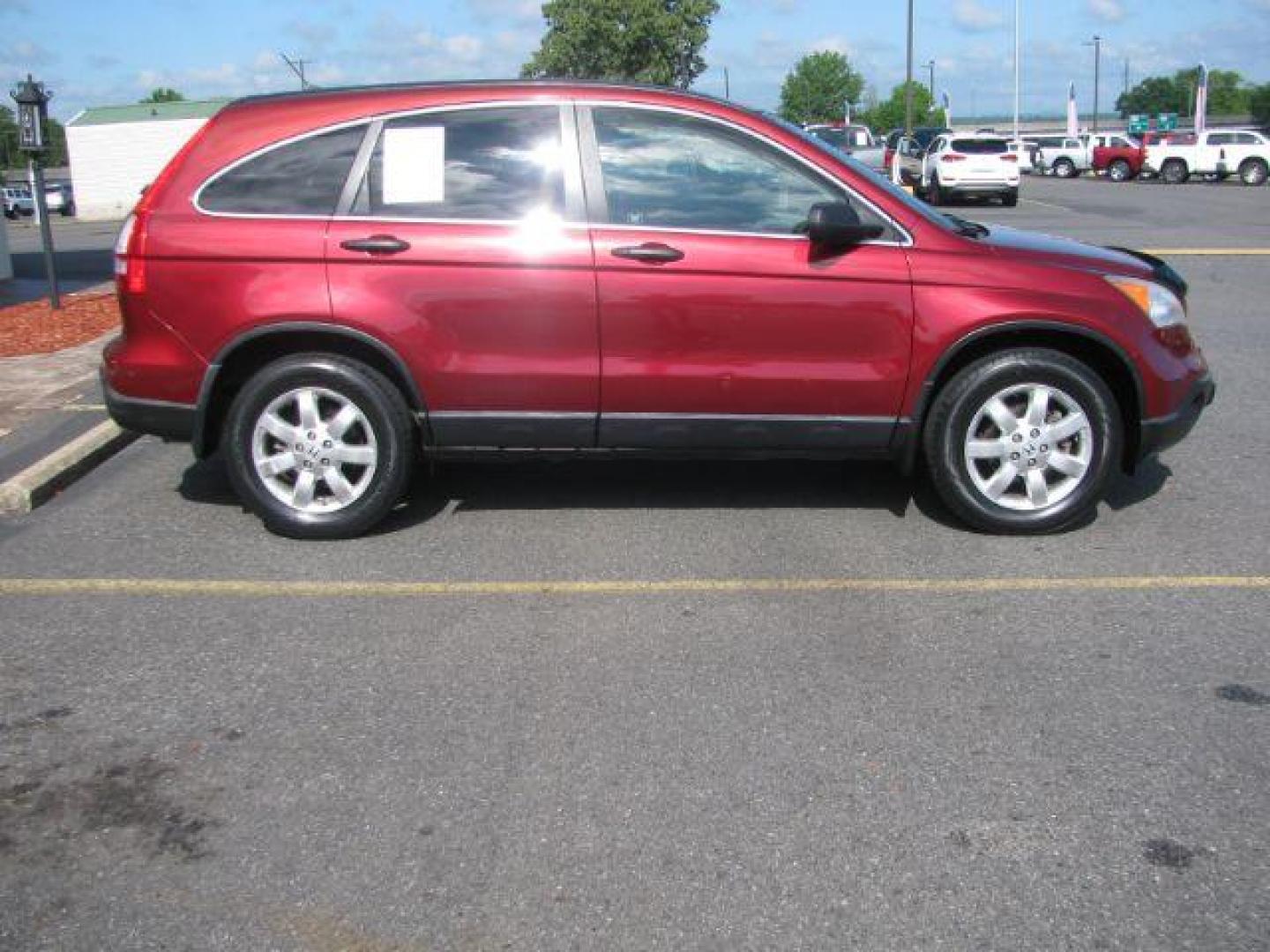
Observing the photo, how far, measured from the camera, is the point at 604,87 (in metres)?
5.42

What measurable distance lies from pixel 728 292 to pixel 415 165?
141cm

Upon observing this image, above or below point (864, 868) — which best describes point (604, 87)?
above

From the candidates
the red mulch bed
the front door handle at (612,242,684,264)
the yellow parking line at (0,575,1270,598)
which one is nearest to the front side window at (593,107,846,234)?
the front door handle at (612,242,684,264)

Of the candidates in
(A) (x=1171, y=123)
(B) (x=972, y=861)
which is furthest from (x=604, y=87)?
(A) (x=1171, y=123)

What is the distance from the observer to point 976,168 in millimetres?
28656

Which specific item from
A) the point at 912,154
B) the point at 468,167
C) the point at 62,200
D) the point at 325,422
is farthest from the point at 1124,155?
the point at 325,422

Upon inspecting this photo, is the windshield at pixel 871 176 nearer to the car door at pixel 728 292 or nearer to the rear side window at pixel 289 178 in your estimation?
the car door at pixel 728 292

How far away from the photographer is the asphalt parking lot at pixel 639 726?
2914 millimetres

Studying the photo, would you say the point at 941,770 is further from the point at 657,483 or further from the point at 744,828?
the point at 657,483

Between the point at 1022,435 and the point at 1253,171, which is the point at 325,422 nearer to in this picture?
the point at 1022,435

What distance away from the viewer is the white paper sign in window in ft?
17.5

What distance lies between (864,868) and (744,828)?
324mm

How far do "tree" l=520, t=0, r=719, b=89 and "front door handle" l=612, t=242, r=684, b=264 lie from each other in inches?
3262

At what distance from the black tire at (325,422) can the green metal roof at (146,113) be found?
2179 inches
